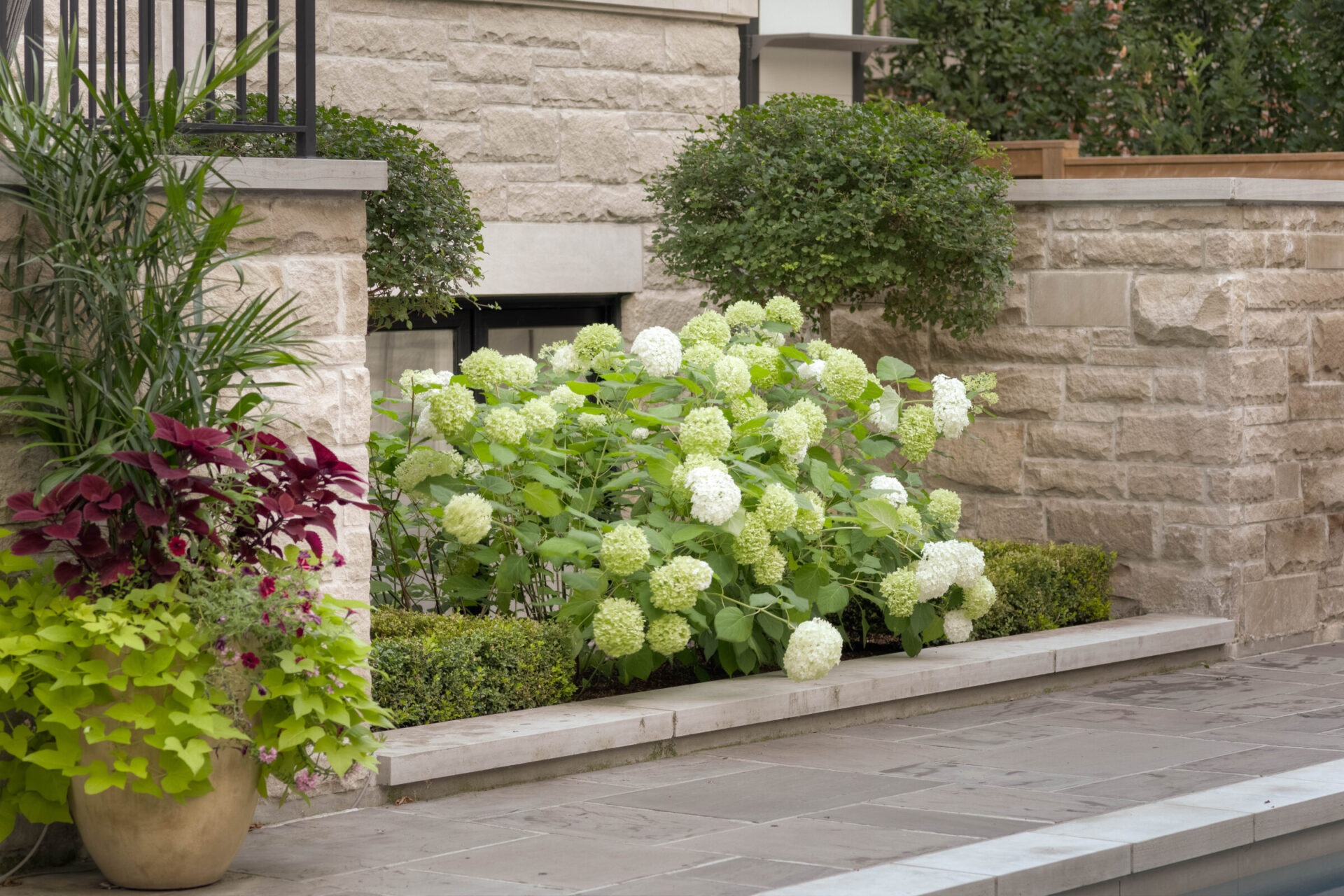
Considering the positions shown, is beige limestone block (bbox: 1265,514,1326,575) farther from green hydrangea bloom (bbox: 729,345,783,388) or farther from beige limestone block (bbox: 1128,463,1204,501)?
green hydrangea bloom (bbox: 729,345,783,388)

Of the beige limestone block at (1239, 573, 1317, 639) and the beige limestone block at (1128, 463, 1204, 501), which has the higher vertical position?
the beige limestone block at (1128, 463, 1204, 501)

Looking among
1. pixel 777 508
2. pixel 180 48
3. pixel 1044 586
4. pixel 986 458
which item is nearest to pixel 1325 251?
pixel 986 458

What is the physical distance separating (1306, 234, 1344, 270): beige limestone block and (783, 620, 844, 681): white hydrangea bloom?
350cm

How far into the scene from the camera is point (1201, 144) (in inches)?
494

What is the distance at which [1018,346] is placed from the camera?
865 cm

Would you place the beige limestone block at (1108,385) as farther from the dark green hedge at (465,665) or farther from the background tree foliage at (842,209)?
the dark green hedge at (465,665)

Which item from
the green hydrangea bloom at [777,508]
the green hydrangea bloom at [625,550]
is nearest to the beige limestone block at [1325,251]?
the green hydrangea bloom at [777,508]

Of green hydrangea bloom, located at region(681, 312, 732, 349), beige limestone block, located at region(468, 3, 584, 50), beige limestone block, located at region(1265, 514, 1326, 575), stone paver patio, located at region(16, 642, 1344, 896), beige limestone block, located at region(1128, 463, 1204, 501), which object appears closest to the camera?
stone paver patio, located at region(16, 642, 1344, 896)

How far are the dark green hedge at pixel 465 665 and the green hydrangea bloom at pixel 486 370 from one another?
37.5 inches

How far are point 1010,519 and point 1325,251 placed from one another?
193 cm

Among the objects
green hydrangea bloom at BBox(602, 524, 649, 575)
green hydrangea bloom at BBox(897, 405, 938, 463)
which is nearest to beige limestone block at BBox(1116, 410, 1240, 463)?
green hydrangea bloom at BBox(897, 405, 938, 463)

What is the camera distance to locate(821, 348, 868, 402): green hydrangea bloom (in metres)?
7.23

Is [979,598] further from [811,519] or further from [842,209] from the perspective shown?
[842,209]

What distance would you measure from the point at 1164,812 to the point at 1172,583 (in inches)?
133
